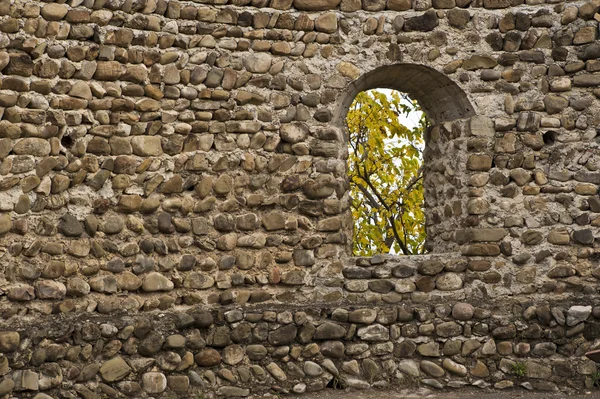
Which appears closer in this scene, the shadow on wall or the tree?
the shadow on wall

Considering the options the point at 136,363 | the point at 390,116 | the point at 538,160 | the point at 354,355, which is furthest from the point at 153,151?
the point at 390,116

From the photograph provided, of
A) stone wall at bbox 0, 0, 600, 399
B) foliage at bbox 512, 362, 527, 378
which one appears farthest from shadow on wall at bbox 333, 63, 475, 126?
foliage at bbox 512, 362, 527, 378

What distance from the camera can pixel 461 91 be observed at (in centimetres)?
627

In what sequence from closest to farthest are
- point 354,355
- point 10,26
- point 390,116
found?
1. point 10,26
2. point 354,355
3. point 390,116

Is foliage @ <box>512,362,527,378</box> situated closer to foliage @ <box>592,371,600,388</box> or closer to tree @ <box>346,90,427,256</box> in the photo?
foliage @ <box>592,371,600,388</box>

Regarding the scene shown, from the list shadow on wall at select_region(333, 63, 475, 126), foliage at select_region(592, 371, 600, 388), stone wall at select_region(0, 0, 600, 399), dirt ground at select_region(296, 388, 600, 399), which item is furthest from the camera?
shadow on wall at select_region(333, 63, 475, 126)

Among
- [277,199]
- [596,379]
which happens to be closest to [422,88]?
A: [277,199]

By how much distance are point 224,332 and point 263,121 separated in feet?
5.02

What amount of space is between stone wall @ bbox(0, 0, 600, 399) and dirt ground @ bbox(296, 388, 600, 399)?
77mm

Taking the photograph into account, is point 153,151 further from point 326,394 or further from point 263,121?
point 326,394

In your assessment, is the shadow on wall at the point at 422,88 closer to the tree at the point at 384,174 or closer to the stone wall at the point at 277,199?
the stone wall at the point at 277,199

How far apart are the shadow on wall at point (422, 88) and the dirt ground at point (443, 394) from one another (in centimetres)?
197

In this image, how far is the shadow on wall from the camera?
6238 mm

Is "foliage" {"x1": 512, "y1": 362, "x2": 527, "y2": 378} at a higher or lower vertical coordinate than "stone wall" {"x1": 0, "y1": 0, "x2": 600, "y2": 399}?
lower
